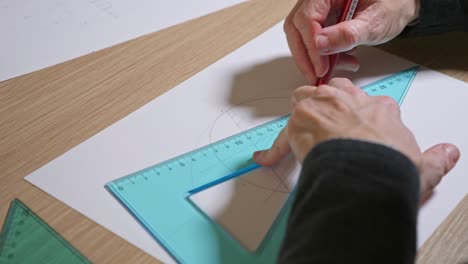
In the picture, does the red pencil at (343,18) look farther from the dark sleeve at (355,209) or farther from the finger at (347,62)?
the dark sleeve at (355,209)

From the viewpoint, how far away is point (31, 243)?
1.93 ft

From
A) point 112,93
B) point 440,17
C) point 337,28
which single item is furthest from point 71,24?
point 440,17

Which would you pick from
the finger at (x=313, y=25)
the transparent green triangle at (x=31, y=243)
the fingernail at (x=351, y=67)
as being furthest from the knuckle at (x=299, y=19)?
the transparent green triangle at (x=31, y=243)

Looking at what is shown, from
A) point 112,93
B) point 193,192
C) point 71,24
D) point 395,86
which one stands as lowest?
point 395,86

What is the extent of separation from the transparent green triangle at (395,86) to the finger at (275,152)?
0.71ft

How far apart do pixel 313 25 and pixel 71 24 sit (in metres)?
0.48

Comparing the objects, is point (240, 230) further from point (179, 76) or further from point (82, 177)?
point (179, 76)

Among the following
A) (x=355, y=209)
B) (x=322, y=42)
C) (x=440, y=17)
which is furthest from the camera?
(x=440, y=17)

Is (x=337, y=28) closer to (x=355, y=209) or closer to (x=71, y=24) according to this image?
(x=355, y=209)

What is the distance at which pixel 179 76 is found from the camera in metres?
0.83

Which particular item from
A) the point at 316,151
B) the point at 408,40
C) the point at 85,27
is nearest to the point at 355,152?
the point at 316,151

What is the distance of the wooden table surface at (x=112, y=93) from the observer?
1.94ft

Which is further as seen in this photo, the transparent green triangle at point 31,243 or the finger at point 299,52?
the finger at point 299,52

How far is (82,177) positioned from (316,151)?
33 cm
